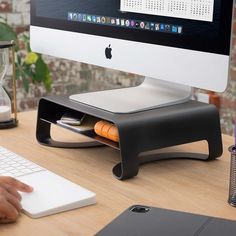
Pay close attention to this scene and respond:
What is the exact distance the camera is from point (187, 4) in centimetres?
101

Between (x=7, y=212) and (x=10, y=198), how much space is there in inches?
1.4

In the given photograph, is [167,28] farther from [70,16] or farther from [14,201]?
[14,201]

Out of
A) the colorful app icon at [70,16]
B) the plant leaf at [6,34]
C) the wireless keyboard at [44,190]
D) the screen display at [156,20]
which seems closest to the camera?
the wireless keyboard at [44,190]

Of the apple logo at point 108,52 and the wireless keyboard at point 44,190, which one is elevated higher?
the apple logo at point 108,52

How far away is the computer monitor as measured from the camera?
0.98 m

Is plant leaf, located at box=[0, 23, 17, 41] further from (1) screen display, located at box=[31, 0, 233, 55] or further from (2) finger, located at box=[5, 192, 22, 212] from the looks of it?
(2) finger, located at box=[5, 192, 22, 212]

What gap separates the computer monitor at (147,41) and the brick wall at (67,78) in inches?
50.1

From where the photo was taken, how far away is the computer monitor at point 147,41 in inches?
38.6

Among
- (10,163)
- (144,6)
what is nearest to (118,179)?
(10,163)

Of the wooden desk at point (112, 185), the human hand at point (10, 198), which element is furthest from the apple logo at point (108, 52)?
the human hand at point (10, 198)

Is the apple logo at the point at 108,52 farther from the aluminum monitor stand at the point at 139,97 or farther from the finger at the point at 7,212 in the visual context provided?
the finger at the point at 7,212

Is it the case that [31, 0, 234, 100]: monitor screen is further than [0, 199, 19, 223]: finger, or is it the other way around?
[31, 0, 234, 100]: monitor screen

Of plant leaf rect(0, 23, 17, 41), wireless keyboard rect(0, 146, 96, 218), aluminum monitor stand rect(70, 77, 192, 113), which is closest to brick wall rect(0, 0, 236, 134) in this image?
plant leaf rect(0, 23, 17, 41)

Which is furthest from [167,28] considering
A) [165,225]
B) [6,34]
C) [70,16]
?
[6,34]
